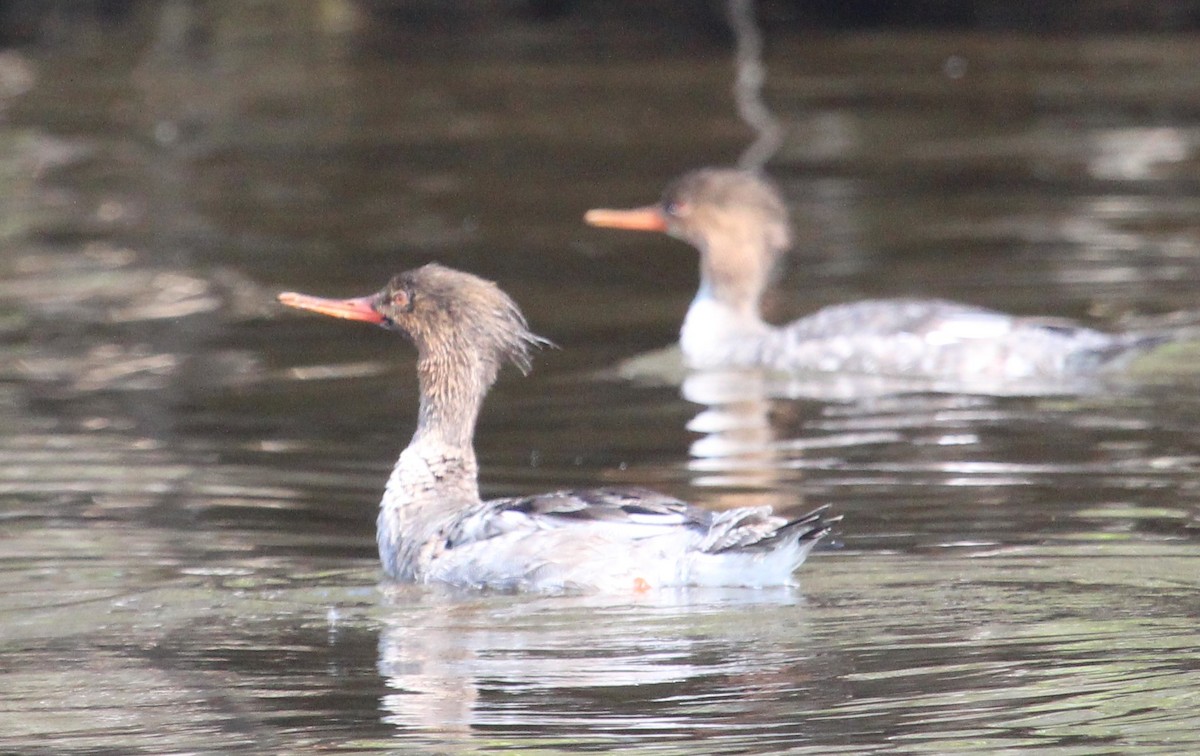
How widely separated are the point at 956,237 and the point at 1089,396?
4664mm

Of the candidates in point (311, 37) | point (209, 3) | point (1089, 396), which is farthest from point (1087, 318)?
point (209, 3)

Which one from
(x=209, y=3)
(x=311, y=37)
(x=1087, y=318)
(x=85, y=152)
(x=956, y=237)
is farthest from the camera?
(x=209, y=3)

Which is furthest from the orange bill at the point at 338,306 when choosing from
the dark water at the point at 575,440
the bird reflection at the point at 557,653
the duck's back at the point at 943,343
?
the duck's back at the point at 943,343

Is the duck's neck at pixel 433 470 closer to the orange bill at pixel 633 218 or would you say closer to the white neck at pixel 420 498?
the white neck at pixel 420 498

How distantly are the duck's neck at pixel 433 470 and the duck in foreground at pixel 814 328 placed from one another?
11.6 ft

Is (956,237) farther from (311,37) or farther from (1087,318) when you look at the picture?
(311,37)

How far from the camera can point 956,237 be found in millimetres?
15172

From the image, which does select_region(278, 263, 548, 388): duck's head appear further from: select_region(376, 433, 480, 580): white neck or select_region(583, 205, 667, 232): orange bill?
select_region(583, 205, 667, 232): orange bill

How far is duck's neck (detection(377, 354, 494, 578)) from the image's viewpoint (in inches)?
300

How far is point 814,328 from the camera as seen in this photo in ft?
38.0

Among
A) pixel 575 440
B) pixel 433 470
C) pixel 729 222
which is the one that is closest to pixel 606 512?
pixel 433 470

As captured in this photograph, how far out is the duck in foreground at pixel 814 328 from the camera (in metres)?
11.1

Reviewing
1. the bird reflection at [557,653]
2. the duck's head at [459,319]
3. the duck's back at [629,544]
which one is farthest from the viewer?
the duck's head at [459,319]

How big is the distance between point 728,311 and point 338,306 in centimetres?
428
